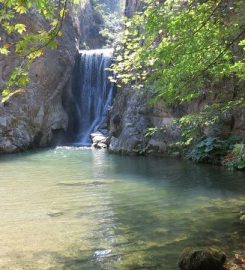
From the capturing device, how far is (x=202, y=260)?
5.32 metres

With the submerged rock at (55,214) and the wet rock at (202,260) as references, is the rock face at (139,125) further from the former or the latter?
the wet rock at (202,260)

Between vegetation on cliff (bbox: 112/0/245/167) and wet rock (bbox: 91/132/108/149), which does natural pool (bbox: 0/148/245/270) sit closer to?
vegetation on cliff (bbox: 112/0/245/167)

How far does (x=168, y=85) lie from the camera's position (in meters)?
7.01

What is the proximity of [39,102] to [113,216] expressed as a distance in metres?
21.3

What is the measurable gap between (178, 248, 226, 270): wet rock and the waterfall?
25.2 meters

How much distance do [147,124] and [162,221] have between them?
50.5ft

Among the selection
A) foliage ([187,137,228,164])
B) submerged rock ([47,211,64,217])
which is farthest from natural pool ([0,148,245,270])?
foliage ([187,137,228,164])

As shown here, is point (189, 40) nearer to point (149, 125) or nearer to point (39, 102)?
point (149, 125)

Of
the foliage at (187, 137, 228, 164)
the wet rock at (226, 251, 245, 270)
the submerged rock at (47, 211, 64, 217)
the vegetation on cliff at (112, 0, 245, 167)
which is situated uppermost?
the vegetation on cliff at (112, 0, 245, 167)

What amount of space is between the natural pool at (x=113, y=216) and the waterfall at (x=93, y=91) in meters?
16.0

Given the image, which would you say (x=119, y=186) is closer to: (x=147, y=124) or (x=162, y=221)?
(x=162, y=221)

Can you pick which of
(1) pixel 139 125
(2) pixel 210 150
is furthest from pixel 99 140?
(2) pixel 210 150

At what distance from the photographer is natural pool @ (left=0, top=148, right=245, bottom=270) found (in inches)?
241

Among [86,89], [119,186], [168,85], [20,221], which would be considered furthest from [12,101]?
[168,85]
